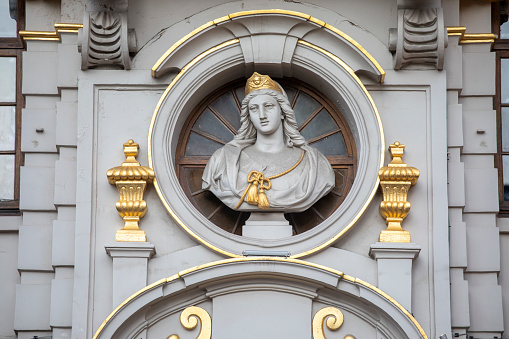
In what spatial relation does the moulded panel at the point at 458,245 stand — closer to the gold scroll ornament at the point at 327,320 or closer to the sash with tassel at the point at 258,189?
the gold scroll ornament at the point at 327,320

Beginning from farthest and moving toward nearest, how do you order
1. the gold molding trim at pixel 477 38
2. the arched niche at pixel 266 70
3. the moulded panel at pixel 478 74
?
the gold molding trim at pixel 477 38 → the moulded panel at pixel 478 74 → the arched niche at pixel 266 70

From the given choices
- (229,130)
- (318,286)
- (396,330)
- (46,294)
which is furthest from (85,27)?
(396,330)

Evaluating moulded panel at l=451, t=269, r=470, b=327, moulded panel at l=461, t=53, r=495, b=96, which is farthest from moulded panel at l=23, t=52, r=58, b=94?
moulded panel at l=451, t=269, r=470, b=327

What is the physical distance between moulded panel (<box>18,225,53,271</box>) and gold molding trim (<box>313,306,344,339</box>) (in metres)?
2.49

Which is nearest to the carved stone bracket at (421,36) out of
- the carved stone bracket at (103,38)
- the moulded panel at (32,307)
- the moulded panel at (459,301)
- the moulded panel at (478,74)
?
the moulded panel at (478,74)

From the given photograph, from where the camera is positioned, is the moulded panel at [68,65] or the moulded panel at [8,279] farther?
the moulded panel at [68,65]

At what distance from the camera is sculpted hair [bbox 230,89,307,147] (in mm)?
12250

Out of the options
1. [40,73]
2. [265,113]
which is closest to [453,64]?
[265,113]

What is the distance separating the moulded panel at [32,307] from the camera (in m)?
11.8

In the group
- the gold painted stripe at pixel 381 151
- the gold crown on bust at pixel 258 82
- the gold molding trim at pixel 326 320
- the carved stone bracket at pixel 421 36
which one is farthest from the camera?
the gold crown on bust at pixel 258 82

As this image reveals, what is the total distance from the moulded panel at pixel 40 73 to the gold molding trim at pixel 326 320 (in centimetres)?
328

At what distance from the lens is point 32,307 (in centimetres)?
1184

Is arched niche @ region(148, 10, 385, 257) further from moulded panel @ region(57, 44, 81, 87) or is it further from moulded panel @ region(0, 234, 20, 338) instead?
moulded panel @ region(0, 234, 20, 338)

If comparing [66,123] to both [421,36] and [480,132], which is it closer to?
[421,36]
